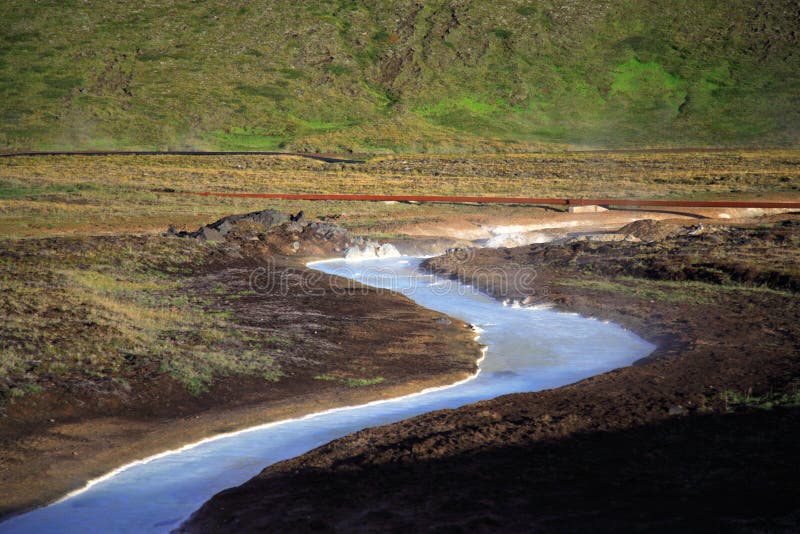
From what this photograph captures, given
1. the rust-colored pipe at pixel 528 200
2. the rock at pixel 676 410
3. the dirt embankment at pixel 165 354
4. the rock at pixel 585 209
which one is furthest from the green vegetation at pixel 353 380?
the rust-colored pipe at pixel 528 200

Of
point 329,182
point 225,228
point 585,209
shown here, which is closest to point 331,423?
point 225,228

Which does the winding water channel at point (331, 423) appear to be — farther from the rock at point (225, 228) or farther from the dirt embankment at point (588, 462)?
the rock at point (225, 228)

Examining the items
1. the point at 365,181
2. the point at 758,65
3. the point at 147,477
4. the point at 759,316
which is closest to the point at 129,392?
the point at 147,477

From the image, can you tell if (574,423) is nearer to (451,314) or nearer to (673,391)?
(673,391)

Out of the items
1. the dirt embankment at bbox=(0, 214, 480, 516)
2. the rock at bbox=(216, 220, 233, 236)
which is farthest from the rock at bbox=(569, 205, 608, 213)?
the dirt embankment at bbox=(0, 214, 480, 516)

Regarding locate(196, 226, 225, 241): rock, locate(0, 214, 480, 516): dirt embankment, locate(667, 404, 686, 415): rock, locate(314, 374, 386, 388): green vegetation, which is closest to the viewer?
locate(667, 404, 686, 415): rock

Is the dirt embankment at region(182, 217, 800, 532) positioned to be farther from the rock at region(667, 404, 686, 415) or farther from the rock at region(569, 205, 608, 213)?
the rock at region(569, 205, 608, 213)
